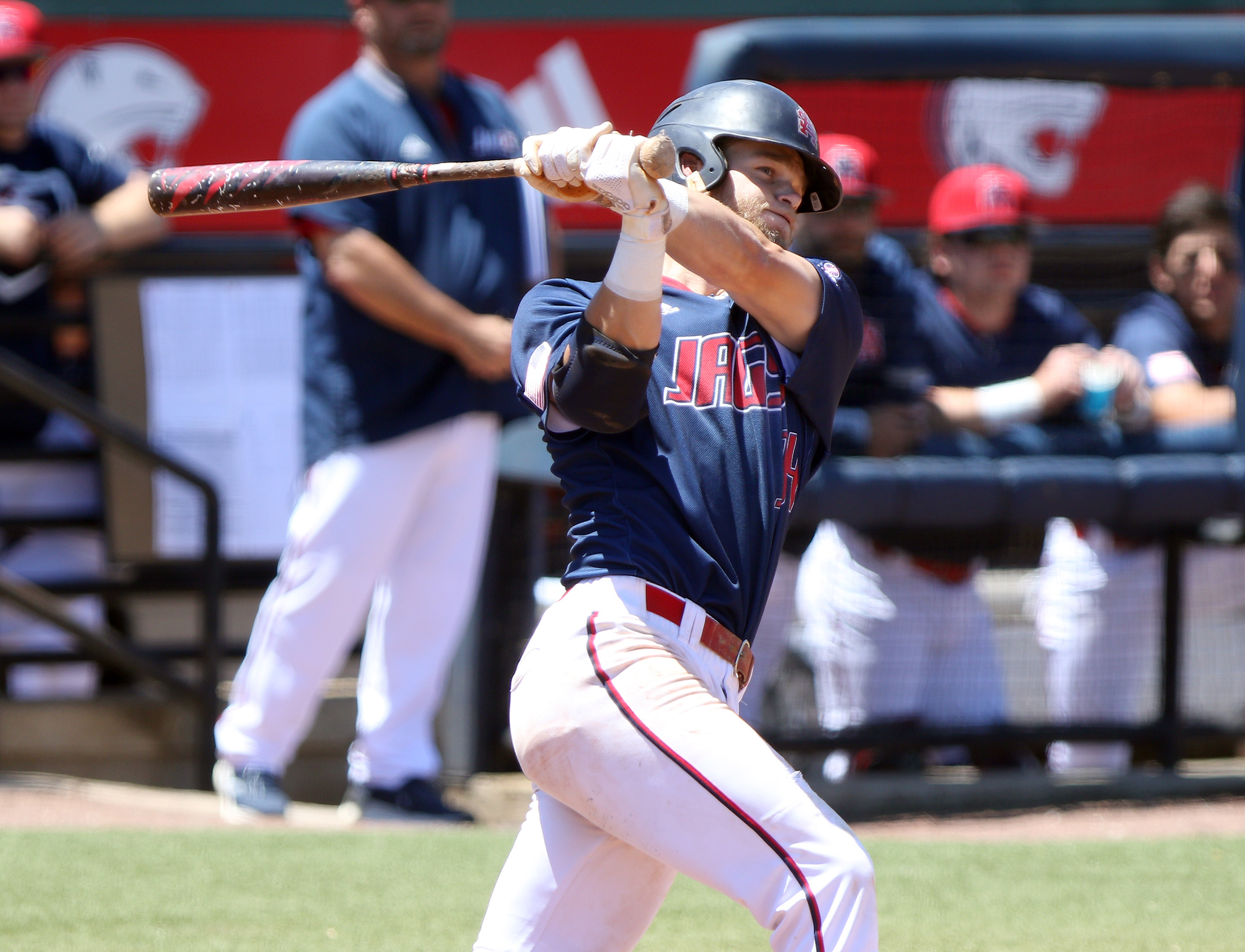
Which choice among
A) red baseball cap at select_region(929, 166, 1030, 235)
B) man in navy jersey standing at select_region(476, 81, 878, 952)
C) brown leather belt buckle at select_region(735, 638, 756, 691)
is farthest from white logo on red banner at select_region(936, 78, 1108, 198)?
brown leather belt buckle at select_region(735, 638, 756, 691)

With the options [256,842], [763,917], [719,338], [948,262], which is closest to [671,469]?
[719,338]

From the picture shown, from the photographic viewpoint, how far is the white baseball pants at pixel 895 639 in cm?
459

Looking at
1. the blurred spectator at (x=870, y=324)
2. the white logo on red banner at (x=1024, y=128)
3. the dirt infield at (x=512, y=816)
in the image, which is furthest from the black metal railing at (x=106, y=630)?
the white logo on red banner at (x=1024, y=128)

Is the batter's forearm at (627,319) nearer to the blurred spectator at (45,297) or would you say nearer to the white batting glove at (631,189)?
the white batting glove at (631,189)

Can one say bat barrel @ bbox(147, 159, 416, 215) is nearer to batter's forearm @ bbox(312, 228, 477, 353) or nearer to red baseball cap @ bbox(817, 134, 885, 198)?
batter's forearm @ bbox(312, 228, 477, 353)

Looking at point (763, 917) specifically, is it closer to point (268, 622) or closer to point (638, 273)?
point (638, 273)

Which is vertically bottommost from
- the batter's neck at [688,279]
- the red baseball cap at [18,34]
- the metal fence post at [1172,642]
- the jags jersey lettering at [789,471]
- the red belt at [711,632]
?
the metal fence post at [1172,642]

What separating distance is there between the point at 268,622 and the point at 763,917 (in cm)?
231

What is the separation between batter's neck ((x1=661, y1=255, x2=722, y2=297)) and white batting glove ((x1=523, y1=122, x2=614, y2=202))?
0.38 meters

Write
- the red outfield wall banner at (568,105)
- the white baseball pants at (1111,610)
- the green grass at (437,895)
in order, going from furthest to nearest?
the red outfield wall banner at (568,105) → the white baseball pants at (1111,610) → the green grass at (437,895)

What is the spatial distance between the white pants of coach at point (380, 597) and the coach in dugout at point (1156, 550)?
1850 millimetres

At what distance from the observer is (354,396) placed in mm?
4031

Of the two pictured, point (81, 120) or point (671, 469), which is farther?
point (81, 120)

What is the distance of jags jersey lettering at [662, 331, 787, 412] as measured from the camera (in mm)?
2193
